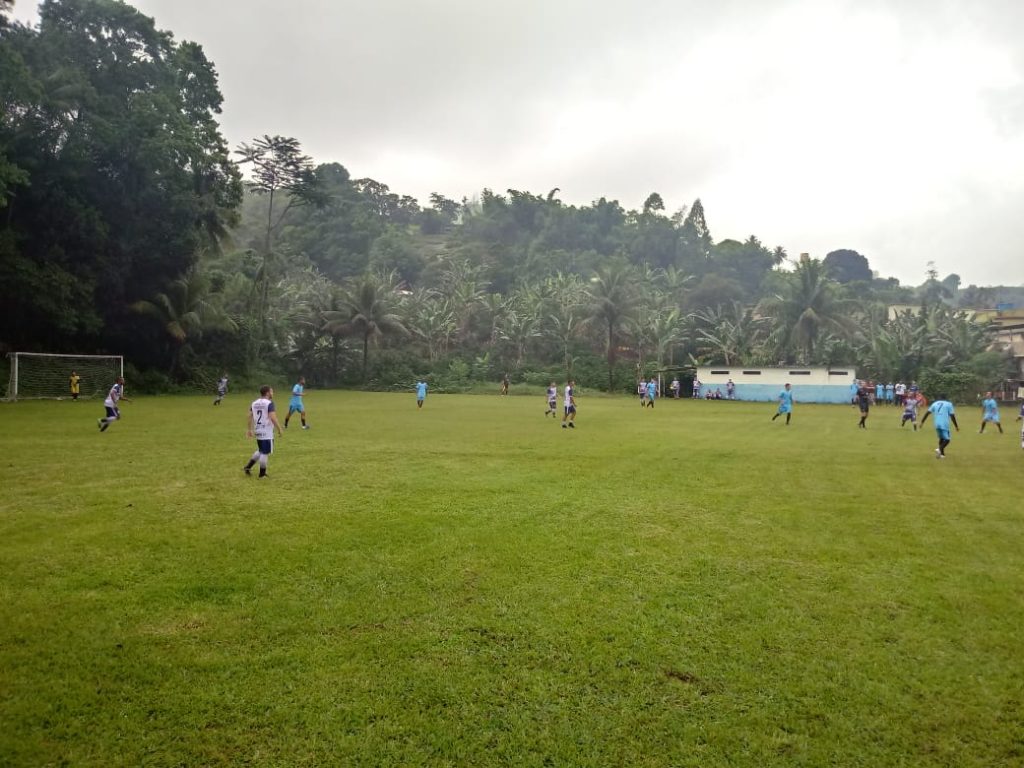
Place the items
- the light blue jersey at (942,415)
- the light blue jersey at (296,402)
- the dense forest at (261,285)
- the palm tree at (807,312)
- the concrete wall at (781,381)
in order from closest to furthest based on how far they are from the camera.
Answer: the light blue jersey at (942,415) → the light blue jersey at (296,402) → the dense forest at (261,285) → the concrete wall at (781,381) → the palm tree at (807,312)

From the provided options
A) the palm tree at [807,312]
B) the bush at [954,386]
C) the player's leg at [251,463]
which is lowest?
the player's leg at [251,463]

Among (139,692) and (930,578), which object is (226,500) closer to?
(139,692)

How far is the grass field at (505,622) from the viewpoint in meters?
3.73

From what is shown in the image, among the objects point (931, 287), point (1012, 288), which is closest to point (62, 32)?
point (931, 287)

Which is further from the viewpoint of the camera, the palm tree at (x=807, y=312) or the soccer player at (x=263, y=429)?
the palm tree at (x=807, y=312)

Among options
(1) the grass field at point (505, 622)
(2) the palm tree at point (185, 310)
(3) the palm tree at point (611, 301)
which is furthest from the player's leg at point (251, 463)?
(3) the palm tree at point (611, 301)

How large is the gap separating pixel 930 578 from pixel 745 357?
159 feet

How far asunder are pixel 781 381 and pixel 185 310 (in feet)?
133

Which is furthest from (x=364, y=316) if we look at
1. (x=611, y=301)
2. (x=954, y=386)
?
(x=954, y=386)

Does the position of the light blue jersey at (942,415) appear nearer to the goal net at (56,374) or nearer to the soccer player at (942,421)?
the soccer player at (942,421)

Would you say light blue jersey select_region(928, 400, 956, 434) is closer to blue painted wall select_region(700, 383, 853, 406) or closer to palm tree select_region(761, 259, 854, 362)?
blue painted wall select_region(700, 383, 853, 406)

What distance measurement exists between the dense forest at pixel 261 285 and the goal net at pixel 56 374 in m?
1.82

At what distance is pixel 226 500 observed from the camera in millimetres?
9430

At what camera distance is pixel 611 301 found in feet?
176
